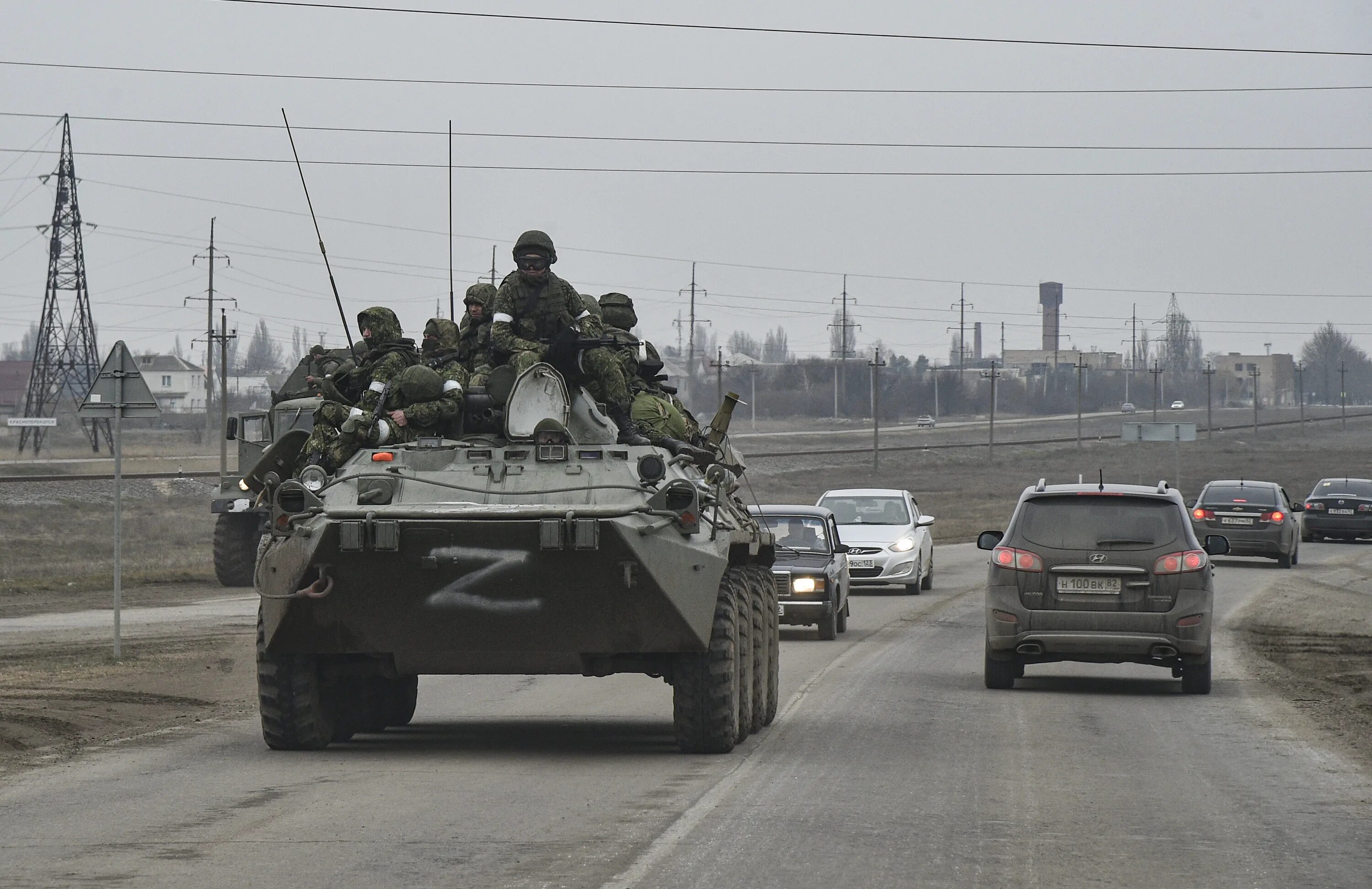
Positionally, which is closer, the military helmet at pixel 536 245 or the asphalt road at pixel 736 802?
the asphalt road at pixel 736 802

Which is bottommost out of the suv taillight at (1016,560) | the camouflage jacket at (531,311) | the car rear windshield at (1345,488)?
the car rear windshield at (1345,488)

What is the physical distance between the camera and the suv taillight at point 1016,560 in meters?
14.7

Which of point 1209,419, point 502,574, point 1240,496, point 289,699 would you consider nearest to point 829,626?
point 289,699

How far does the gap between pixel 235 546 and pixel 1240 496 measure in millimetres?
18642

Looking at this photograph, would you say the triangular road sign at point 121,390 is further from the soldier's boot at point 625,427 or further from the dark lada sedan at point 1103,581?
the dark lada sedan at point 1103,581

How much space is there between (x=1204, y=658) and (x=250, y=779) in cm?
802

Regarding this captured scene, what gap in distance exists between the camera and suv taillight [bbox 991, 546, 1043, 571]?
1466 cm

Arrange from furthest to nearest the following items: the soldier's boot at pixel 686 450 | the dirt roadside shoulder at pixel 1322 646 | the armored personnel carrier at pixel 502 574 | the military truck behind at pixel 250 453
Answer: the military truck behind at pixel 250 453
the dirt roadside shoulder at pixel 1322 646
the soldier's boot at pixel 686 450
the armored personnel carrier at pixel 502 574

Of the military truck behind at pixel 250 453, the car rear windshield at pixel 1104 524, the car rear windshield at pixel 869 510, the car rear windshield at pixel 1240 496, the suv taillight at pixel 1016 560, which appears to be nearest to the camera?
the car rear windshield at pixel 1104 524

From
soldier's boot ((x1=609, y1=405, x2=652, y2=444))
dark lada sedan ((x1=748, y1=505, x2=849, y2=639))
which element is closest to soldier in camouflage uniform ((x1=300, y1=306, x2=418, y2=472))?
soldier's boot ((x1=609, y1=405, x2=652, y2=444))

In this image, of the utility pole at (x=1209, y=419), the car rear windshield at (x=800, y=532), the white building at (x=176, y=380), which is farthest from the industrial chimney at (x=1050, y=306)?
the car rear windshield at (x=800, y=532)

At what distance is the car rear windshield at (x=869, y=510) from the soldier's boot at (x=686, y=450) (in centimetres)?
1664

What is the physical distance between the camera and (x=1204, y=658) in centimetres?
1476

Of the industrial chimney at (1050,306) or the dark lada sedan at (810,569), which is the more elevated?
the industrial chimney at (1050,306)
